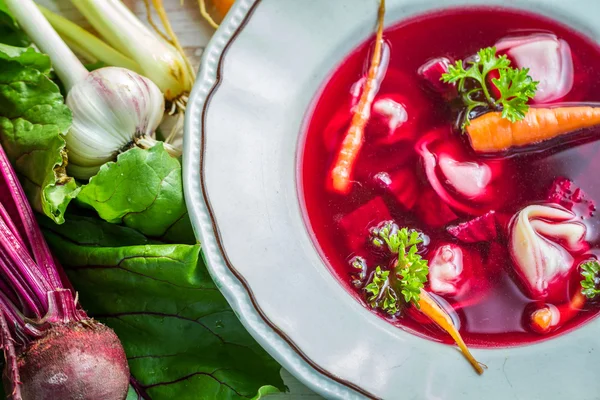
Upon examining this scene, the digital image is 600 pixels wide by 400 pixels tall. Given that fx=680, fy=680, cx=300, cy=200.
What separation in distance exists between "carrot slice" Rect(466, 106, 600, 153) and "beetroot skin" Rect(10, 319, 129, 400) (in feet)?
3.90

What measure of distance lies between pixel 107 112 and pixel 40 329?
629mm

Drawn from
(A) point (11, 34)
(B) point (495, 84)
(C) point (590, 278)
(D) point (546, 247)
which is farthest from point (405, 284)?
(A) point (11, 34)

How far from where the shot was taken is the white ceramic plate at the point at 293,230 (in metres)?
1.80

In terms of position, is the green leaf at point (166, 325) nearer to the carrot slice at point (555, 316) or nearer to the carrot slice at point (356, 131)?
the carrot slice at point (356, 131)

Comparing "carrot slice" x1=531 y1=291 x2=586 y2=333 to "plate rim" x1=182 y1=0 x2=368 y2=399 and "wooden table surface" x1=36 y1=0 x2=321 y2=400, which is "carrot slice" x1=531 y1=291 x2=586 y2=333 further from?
"wooden table surface" x1=36 y1=0 x2=321 y2=400

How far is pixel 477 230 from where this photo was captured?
1951 mm

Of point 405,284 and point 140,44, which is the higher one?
point 140,44

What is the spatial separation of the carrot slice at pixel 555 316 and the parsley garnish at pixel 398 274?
332mm

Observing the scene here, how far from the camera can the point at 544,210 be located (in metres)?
1.93

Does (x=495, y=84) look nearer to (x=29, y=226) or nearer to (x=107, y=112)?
(x=107, y=112)

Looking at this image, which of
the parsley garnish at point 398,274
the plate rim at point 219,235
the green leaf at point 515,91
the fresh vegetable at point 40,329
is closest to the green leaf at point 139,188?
the plate rim at point 219,235

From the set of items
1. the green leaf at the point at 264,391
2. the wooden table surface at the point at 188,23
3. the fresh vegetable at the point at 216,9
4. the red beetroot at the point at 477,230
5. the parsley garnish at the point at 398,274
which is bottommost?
the green leaf at the point at 264,391

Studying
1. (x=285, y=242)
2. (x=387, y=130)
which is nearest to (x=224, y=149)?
(x=285, y=242)

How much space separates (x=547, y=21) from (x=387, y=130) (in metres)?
0.58
